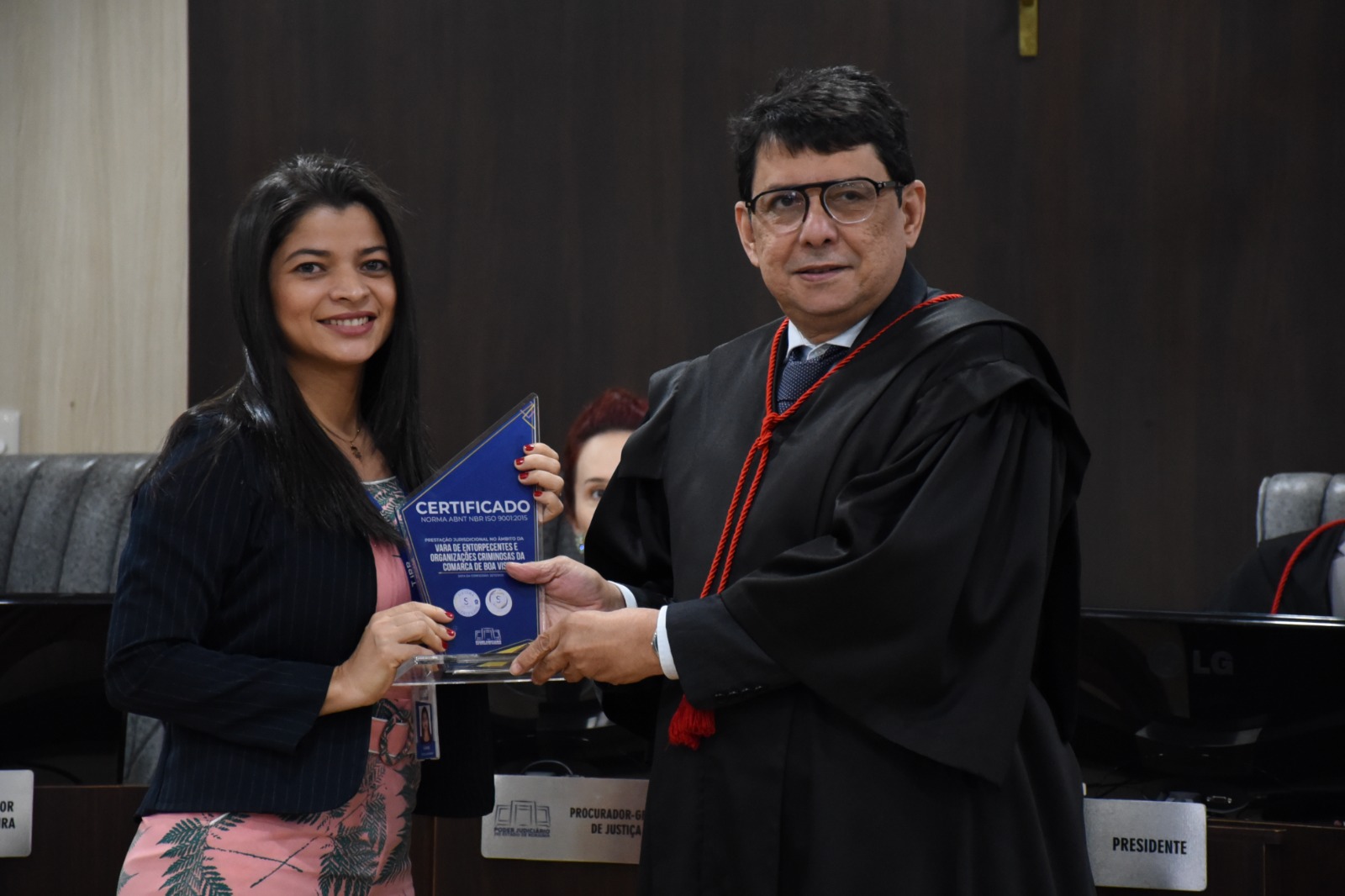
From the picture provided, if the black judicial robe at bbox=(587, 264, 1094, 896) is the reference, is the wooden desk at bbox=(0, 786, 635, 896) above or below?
below

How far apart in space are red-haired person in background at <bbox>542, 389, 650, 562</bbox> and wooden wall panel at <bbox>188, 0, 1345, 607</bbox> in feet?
2.64

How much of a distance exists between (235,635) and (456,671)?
0.30 metres

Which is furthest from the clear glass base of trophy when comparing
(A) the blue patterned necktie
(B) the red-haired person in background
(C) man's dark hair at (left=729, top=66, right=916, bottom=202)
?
(B) the red-haired person in background

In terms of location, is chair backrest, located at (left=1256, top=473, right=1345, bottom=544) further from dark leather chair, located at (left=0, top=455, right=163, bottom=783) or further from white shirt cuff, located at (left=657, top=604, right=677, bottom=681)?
dark leather chair, located at (left=0, top=455, right=163, bottom=783)

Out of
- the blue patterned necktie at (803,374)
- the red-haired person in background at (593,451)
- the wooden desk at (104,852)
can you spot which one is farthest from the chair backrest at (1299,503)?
the wooden desk at (104,852)

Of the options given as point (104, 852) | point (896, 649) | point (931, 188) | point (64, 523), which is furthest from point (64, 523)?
point (896, 649)

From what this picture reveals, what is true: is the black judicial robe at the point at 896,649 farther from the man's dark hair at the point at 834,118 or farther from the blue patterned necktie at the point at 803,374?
the man's dark hair at the point at 834,118

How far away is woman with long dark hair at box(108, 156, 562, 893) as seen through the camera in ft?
5.55

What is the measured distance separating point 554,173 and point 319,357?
2738 mm

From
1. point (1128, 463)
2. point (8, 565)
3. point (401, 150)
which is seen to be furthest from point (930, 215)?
point (8, 565)

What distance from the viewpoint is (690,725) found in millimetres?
1789

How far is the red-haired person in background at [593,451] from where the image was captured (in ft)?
11.9

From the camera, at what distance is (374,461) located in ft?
6.53

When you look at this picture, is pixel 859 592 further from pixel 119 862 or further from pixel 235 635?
pixel 119 862
